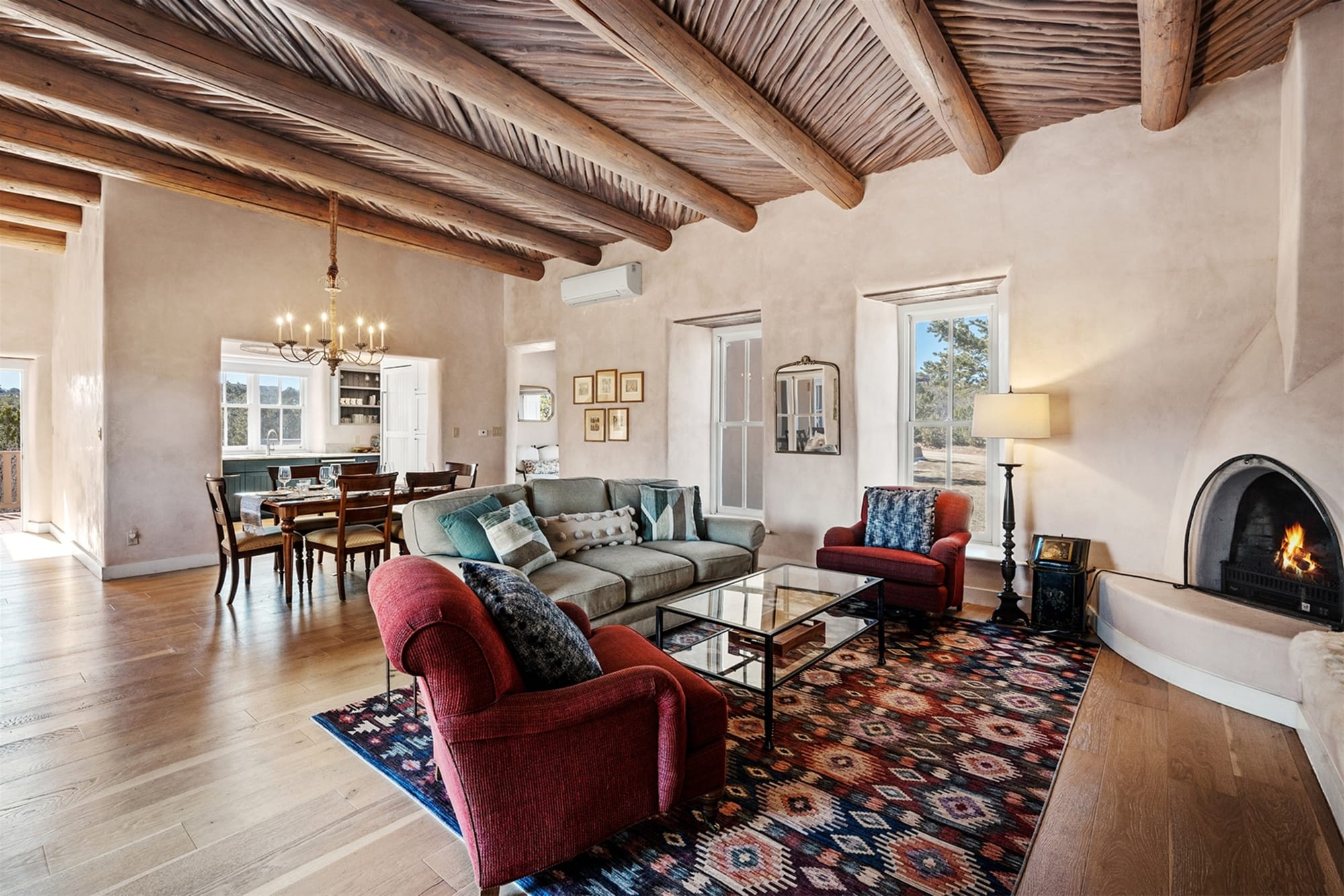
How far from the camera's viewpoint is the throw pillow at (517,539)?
3.32 m

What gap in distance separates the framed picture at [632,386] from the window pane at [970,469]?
9.33ft

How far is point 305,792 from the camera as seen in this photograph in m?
2.07

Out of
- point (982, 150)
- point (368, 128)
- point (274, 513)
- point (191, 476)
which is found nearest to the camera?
point (368, 128)

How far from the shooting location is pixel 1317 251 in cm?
280

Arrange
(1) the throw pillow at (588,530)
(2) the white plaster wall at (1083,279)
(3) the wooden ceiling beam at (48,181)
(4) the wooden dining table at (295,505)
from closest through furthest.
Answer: (2) the white plaster wall at (1083,279), (1) the throw pillow at (588,530), (4) the wooden dining table at (295,505), (3) the wooden ceiling beam at (48,181)

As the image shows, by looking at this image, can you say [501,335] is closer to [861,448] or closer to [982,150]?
[861,448]

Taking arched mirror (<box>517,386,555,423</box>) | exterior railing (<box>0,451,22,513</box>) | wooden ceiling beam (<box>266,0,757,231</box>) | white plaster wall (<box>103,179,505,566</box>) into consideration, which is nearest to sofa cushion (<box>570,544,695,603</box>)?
wooden ceiling beam (<box>266,0,757,231</box>)

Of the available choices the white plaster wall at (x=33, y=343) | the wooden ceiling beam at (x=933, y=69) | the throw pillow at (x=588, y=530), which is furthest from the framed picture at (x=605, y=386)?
the white plaster wall at (x=33, y=343)

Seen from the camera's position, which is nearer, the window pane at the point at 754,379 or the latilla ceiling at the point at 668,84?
the latilla ceiling at the point at 668,84

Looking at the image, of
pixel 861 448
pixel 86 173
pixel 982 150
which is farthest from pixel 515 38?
pixel 86 173

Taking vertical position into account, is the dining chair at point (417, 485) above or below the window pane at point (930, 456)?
below

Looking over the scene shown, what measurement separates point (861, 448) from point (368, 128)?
391cm

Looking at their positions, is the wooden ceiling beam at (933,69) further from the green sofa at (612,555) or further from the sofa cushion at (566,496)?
the sofa cushion at (566,496)

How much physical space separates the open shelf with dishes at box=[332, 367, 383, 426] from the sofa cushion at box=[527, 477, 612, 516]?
5569 millimetres
